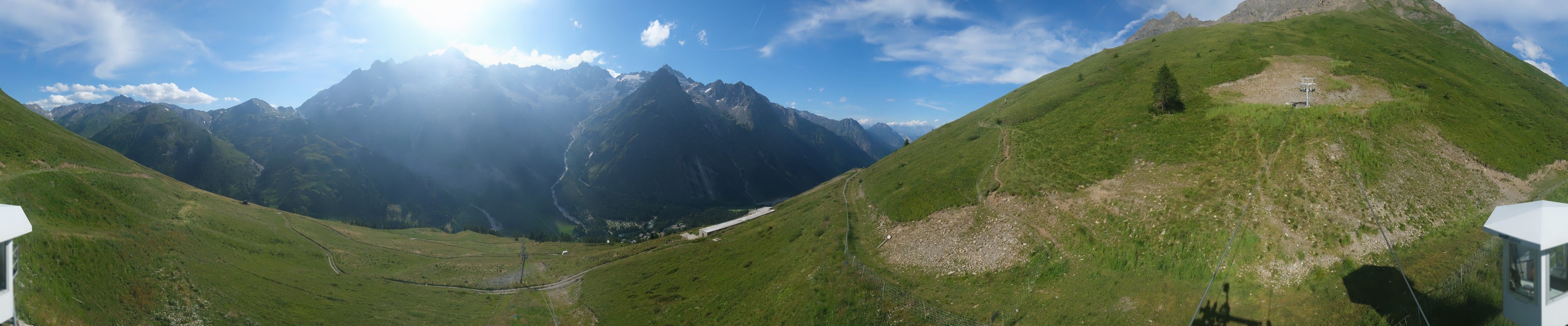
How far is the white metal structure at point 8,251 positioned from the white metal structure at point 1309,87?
6163 centimetres

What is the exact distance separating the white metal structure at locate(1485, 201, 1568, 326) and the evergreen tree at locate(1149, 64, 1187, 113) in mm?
45794

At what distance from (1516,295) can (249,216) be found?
475 feet

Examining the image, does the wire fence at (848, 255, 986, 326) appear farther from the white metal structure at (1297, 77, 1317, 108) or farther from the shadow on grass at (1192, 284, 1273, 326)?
the white metal structure at (1297, 77, 1317, 108)

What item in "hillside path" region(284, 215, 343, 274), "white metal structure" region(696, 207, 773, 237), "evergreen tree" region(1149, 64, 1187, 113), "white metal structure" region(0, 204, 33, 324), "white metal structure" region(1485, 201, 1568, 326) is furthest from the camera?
"white metal structure" region(696, 207, 773, 237)

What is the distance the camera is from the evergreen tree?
1762 inches

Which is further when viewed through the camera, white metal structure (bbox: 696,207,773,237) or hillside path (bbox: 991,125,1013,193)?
white metal structure (bbox: 696,207,773,237)

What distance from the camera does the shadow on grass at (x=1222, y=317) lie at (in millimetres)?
21594

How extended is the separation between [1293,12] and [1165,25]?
54305mm

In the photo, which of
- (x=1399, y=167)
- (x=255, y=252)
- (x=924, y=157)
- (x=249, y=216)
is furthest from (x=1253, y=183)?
(x=249, y=216)

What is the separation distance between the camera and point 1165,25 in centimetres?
15125

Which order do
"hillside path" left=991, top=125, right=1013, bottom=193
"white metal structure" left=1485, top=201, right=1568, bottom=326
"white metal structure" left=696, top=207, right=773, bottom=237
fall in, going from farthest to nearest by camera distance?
"white metal structure" left=696, top=207, right=773, bottom=237 → "hillside path" left=991, top=125, right=1013, bottom=193 → "white metal structure" left=1485, top=201, right=1568, bottom=326

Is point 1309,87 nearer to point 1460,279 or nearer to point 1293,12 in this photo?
point 1460,279

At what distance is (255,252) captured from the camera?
7444 centimetres

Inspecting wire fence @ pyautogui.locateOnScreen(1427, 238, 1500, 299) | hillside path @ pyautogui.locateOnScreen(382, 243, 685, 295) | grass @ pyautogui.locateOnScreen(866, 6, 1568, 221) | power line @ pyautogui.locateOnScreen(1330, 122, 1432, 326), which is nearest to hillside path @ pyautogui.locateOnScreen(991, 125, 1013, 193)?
grass @ pyautogui.locateOnScreen(866, 6, 1568, 221)
